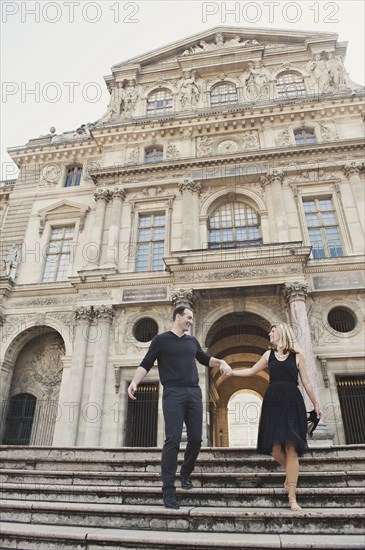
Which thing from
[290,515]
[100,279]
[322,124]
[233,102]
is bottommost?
[290,515]

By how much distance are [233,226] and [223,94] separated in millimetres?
9810

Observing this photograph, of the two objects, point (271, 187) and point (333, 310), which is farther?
point (271, 187)

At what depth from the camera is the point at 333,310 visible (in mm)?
16031

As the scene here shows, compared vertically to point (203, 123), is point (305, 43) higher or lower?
higher

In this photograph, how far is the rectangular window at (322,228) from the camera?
17266mm

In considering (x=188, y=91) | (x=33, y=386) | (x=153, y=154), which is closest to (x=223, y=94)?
(x=188, y=91)

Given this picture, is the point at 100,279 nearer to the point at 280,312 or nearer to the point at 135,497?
the point at 280,312

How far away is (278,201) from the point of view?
18.1 metres

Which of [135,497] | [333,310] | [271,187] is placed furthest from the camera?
[271,187]

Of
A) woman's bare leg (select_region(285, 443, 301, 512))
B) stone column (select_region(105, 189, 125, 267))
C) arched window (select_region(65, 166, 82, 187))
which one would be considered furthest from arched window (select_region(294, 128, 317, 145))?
woman's bare leg (select_region(285, 443, 301, 512))

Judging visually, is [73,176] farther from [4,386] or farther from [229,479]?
[229,479]

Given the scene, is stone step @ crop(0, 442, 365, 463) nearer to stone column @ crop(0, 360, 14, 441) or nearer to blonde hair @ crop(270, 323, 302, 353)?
blonde hair @ crop(270, 323, 302, 353)

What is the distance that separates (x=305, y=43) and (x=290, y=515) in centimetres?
2640

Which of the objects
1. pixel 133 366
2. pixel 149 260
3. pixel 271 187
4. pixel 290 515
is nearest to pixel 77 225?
pixel 149 260
